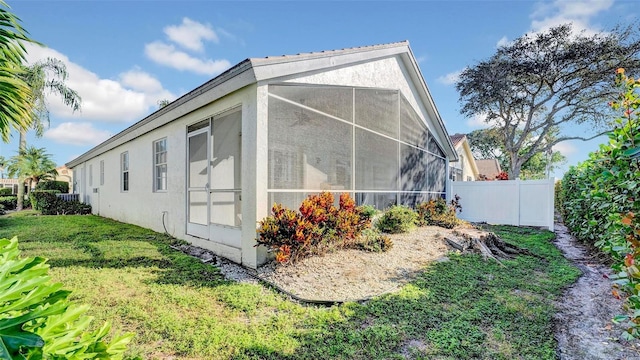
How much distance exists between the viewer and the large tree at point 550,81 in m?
17.5

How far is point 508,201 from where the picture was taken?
13281 millimetres

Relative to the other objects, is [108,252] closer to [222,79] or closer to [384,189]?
[222,79]

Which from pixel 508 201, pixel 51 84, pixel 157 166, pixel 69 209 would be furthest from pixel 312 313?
pixel 51 84

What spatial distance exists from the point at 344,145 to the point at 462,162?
66.6 feet

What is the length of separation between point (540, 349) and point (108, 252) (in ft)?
24.1

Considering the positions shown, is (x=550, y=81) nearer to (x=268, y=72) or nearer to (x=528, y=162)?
(x=268, y=72)

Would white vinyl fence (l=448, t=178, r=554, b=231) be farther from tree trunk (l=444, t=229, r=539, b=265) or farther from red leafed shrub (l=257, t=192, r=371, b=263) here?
red leafed shrub (l=257, t=192, r=371, b=263)

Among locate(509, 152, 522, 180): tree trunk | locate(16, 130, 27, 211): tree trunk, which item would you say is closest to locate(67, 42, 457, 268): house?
locate(16, 130, 27, 211): tree trunk

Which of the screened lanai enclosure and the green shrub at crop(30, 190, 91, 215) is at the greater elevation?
the screened lanai enclosure

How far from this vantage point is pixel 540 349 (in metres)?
3.27

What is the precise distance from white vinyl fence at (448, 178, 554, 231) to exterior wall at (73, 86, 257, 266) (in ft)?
36.7

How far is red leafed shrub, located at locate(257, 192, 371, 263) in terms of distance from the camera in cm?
509

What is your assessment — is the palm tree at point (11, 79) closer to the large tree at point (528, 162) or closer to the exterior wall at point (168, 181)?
the exterior wall at point (168, 181)

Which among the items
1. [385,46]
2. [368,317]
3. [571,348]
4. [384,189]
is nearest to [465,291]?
[571,348]
